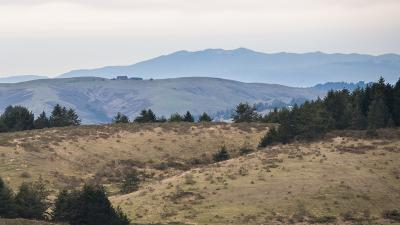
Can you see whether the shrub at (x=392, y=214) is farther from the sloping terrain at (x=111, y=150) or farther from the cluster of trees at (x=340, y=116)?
the sloping terrain at (x=111, y=150)

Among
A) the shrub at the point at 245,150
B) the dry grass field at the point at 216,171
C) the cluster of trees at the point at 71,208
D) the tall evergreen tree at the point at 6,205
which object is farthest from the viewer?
the shrub at the point at 245,150

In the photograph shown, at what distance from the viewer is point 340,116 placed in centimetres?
7881

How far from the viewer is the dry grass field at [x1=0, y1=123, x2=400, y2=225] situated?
44.5m

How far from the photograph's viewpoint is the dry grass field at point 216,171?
146ft

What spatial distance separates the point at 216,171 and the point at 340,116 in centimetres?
3043

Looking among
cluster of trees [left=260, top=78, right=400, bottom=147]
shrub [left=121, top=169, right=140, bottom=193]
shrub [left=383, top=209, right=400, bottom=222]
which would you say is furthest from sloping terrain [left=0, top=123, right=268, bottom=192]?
shrub [left=383, top=209, right=400, bottom=222]

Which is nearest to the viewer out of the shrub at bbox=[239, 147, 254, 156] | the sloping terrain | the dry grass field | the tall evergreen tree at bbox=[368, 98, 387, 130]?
the dry grass field

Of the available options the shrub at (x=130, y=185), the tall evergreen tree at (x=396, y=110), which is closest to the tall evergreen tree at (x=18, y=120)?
the shrub at (x=130, y=185)

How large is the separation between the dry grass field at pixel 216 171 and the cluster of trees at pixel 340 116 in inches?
128

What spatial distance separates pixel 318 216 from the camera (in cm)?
4312

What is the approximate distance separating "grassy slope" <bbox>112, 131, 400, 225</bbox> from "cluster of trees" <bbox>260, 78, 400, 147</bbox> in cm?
836

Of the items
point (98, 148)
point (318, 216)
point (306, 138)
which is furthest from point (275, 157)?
point (98, 148)

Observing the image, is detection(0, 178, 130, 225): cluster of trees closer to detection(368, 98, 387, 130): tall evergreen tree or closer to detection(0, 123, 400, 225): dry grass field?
detection(0, 123, 400, 225): dry grass field

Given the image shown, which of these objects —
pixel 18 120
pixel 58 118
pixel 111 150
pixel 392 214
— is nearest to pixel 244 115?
pixel 58 118
